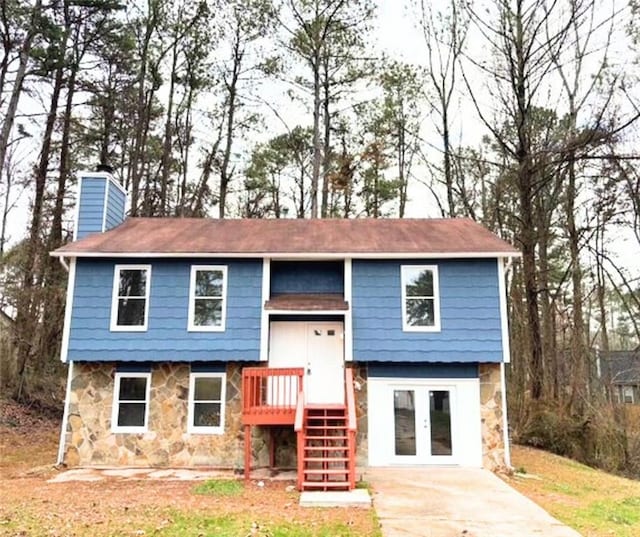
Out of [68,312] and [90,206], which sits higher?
[90,206]

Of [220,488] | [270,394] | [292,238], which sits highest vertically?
[292,238]

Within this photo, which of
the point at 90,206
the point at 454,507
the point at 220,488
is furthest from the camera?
the point at 90,206

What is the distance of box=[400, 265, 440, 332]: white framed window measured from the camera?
10.5 meters

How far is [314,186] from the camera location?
19391 mm

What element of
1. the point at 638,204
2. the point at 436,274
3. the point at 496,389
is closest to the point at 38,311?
the point at 436,274

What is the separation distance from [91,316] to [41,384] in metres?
7.36

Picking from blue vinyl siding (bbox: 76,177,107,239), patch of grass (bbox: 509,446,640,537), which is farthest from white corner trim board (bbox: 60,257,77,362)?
Answer: patch of grass (bbox: 509,446,640,537)

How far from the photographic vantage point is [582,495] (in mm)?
8523

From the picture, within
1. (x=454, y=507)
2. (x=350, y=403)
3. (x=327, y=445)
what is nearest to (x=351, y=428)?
(x=350, y=403)

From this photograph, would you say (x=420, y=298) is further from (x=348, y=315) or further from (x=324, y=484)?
(x=324, y=484)

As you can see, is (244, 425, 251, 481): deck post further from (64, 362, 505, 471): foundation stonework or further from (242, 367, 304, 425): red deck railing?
(64, 362, 505, 471): foundation stonework

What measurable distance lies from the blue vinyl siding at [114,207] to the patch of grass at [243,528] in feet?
26.9

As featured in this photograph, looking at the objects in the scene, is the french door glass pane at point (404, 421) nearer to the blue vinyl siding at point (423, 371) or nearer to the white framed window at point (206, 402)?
the blue vinyl siding at point (423, 371)

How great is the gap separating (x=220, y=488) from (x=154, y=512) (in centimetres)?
176
